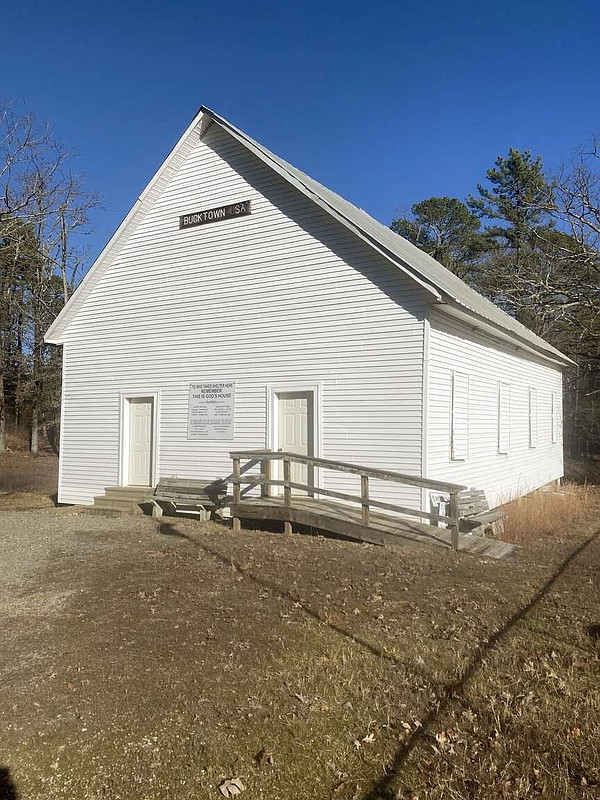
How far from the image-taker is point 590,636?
554cm

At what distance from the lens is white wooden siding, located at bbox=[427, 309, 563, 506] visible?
1109 cm

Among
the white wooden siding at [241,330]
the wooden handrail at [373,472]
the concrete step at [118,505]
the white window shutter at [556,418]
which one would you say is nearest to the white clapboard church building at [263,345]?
the white wooden siding at [241,330]

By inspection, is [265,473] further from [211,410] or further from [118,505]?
[118,505]

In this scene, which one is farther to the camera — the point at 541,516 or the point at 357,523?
the point at 541,516

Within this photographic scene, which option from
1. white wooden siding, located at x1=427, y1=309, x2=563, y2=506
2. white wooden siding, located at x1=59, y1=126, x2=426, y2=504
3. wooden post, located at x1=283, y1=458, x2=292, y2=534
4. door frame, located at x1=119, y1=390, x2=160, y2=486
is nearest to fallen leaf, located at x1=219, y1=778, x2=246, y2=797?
wooden post, located at x1=283, y1=458, x2=292, y2=534

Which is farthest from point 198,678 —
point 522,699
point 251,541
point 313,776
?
point 251,541

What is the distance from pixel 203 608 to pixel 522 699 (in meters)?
3.31

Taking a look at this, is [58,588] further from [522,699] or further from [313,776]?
[522,699]

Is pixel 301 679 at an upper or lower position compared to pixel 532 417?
lower

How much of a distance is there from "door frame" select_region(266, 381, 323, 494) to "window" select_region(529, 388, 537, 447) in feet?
27.2

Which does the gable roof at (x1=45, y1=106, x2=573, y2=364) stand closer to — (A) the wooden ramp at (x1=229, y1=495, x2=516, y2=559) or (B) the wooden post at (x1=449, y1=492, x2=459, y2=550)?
(B) the wooden post at (x1=449, y1=492, x2=459, y2=550)

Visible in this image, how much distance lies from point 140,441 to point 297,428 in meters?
4.10

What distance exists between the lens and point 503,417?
48.8 ft

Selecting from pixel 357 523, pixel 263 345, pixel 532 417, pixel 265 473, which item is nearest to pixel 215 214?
pixel 263 345
